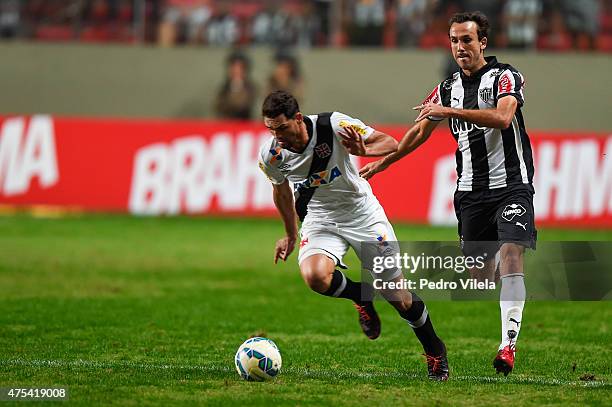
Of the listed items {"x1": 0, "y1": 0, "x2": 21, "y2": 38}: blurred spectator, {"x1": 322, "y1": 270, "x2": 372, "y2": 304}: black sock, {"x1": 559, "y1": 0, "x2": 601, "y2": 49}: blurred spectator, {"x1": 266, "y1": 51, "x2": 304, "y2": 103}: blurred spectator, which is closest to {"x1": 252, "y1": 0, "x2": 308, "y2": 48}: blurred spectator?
{"x1": 266, "y1": 51, "x2": 304, "y2": 103}: blurred spectator

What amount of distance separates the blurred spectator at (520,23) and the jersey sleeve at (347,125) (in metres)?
14.5

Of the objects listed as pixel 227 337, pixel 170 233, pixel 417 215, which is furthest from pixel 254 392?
pixel 417 215

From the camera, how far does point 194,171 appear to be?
1831 centimetres

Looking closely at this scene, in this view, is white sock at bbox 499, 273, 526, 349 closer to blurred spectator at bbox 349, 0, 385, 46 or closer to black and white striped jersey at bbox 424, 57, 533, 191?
black and white striped jersey at bbox 424, 57, 533, 191

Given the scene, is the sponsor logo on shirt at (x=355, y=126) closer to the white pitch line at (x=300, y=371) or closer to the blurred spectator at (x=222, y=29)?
the white pitch line at (x=300, y=371)

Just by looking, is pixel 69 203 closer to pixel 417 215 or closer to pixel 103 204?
pixel 103 204

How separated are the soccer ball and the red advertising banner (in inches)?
434

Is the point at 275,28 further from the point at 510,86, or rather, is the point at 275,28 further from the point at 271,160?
the point at 510,86

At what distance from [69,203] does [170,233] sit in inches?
111

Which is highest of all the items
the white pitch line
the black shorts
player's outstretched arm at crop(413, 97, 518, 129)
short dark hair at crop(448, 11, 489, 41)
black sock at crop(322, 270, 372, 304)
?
short dark hair at crop(448, 11, 489, 41)

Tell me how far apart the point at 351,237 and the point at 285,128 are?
1.00 m

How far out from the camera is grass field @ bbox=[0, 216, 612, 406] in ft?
22.1

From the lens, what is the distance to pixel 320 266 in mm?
7336

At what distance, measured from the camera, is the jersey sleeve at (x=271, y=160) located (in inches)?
293
